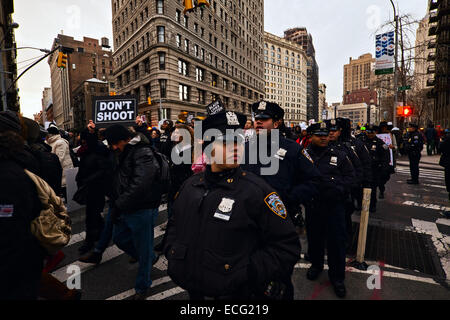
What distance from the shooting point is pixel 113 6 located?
4300 centimetres

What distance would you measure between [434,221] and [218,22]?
44.9m

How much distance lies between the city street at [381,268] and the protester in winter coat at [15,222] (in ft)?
5.17

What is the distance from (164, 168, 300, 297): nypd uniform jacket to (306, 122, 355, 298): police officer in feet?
5.73

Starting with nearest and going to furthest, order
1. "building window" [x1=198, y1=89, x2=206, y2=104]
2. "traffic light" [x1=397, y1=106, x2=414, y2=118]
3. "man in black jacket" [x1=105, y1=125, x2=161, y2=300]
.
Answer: "man in black jacket" [x1=105, y1=125, x2=161, y2=300] → "traffic light" [x1=397, y1=106, x2=414, y2=118] → "building window" [x1=198, y1=89, x2=206, y2=104]

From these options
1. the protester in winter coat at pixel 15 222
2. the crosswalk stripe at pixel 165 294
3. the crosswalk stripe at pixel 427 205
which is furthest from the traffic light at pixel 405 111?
the protester in winter coat at pixel 15 222

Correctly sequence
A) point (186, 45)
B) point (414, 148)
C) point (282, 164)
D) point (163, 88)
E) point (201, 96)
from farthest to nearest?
point (201, 96)
point (186, 45)
point (163, 88)
point (414, 148)
point (282, 164)

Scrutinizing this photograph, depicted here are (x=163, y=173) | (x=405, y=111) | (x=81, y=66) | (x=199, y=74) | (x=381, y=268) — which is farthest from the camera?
(x=81, y=66)

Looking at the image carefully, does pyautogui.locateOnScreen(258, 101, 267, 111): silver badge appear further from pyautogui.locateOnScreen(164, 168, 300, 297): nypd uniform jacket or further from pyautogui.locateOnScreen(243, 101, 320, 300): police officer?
pyautogui.locateOnScreen(164, 168, 300, 297): nypd uniform jacket

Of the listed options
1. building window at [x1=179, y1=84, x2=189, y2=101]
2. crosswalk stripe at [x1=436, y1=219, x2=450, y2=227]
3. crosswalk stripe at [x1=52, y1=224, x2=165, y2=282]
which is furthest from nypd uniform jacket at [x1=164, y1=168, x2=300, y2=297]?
building window at [x1=179, y1=84, x2=189, y2=101]

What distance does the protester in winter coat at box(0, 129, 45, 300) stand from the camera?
1.72 meters

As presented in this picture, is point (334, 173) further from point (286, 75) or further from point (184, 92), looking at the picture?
point (286, 75)

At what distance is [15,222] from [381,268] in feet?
15.5

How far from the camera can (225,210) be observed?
5.24 ft

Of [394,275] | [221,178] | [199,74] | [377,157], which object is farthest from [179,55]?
[221,178]
